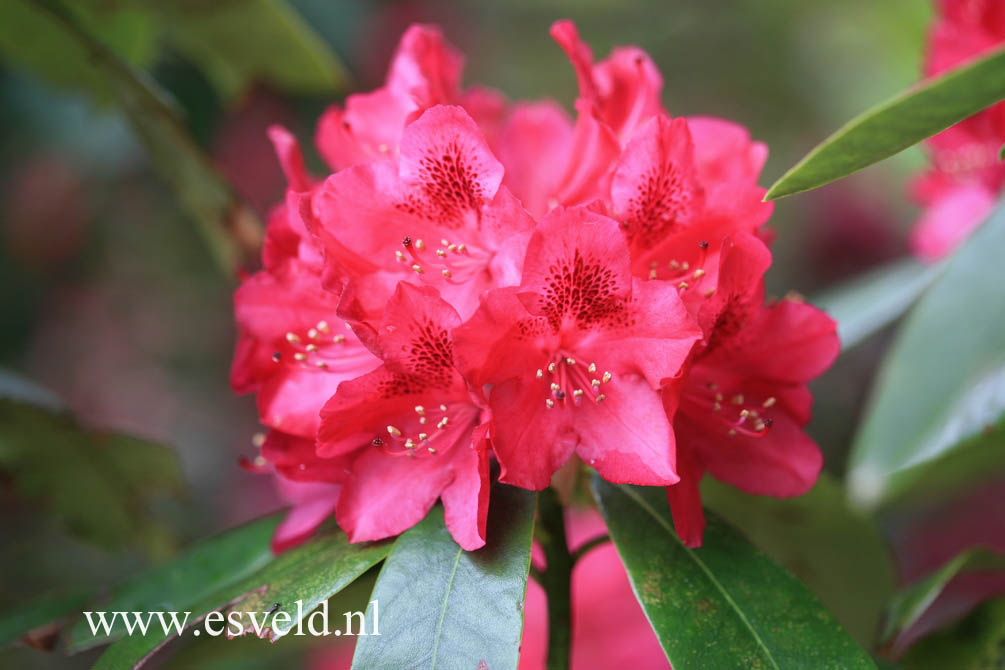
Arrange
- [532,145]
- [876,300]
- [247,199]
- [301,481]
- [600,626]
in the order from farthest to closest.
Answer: [247,199]
[600,626]
[876,300]
[532,145]
[301,481]

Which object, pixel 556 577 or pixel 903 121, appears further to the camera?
pixel 556 577

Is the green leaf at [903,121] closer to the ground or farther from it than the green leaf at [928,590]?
farther from it

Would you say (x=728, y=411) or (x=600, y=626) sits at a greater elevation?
(x=600, y=626)

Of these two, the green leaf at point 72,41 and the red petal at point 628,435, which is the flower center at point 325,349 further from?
the green leaf at point 72,41

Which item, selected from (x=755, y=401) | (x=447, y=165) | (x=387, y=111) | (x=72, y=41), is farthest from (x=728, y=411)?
(x=72, y=41)

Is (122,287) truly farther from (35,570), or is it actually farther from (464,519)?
(464,519)

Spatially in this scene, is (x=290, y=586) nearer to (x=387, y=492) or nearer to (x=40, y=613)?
(x=387, y=492)

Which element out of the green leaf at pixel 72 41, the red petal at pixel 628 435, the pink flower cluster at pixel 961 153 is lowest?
the red petal at pixel 628 435

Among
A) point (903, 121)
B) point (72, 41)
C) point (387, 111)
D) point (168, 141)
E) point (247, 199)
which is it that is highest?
point (247, 199)

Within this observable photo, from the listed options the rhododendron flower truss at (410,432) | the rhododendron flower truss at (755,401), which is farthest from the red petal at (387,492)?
the rhododendron flower truss at (755,401)
